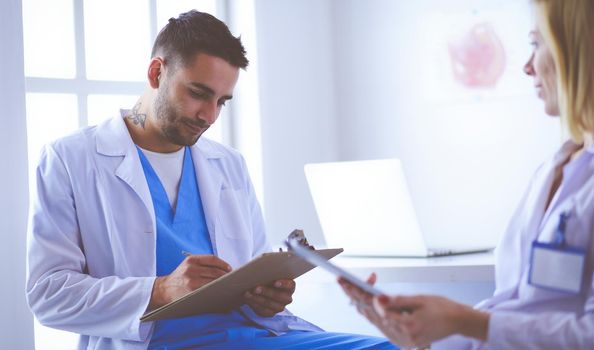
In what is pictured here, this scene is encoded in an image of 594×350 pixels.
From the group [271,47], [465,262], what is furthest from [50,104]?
[465,262]

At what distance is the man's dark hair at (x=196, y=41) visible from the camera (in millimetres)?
1933

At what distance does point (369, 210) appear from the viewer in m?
2.41

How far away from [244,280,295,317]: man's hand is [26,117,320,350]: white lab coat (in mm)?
66

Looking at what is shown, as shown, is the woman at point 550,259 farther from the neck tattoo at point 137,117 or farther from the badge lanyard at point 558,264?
the neck tattoo at point 137,117

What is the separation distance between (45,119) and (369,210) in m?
1.13

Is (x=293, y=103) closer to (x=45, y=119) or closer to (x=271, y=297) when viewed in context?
(x=45, y=119)

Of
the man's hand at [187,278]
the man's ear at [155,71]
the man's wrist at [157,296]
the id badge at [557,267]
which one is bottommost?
the man's wrist at [157,296]

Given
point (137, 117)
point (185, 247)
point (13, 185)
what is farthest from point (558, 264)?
point (13, 185)

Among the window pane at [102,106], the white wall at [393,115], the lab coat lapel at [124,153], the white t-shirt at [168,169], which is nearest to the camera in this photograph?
the lab coat lapel at [124,153]

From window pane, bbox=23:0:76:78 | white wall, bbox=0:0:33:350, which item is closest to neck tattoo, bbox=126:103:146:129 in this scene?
white wall, bbox=0:0:33:350

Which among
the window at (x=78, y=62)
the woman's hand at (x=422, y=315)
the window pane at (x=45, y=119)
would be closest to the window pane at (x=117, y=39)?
the window at (x=78, y=62)

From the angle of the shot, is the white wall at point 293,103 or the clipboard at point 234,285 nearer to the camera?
the clipboard at point 234,285

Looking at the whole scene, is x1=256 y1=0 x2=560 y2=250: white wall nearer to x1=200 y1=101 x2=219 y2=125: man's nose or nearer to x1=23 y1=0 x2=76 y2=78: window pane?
x1=23 y1=0 x2=76 y2=78: window pane

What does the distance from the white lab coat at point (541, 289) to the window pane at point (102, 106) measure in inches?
69.7
